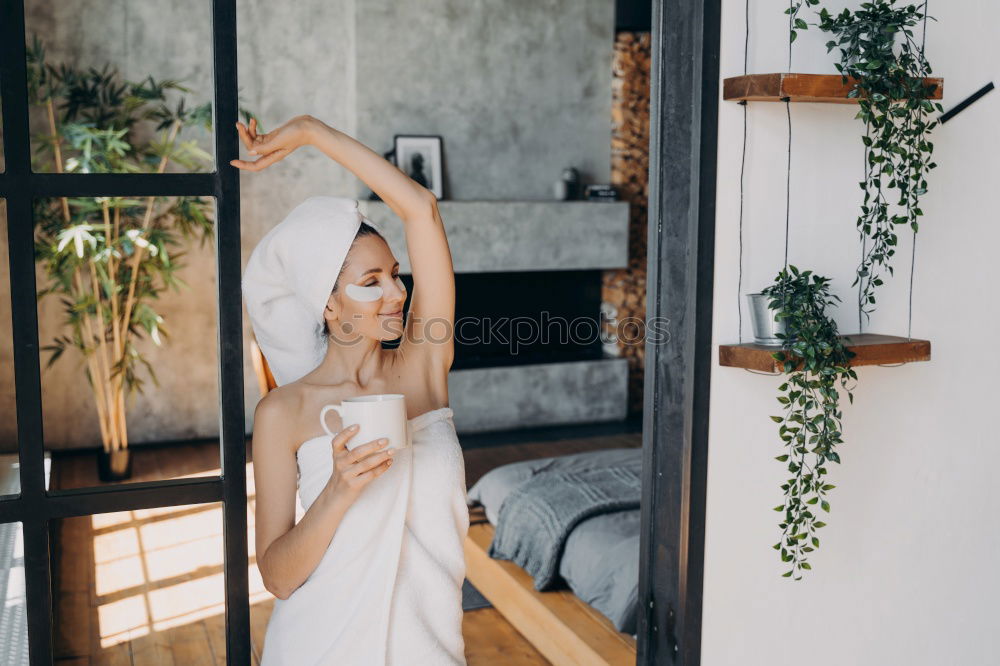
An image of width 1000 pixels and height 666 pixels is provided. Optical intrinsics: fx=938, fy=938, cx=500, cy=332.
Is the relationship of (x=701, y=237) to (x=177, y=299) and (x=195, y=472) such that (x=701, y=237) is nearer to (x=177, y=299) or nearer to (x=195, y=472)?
(x=195, y=472)

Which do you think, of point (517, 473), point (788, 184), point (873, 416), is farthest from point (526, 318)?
point (788, 184)

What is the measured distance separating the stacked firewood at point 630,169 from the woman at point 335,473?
16.9ft

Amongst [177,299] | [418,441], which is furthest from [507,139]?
[418,441]

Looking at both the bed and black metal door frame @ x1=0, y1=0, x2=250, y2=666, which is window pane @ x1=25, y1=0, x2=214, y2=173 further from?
black metal door frame @ x1=0, y1=0, x2=250, y2=666

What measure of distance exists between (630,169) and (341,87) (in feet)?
6.80

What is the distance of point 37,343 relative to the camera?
1399 millimetres

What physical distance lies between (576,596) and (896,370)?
1.54 metres

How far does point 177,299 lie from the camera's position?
19.4 ft

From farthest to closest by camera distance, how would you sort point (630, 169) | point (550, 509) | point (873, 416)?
point (630, 169) → point (550, 509) → point (873, 416)

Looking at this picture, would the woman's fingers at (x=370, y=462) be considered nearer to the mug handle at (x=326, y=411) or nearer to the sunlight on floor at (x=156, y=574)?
the mug handle at (x=326, y=411)

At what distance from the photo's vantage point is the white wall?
191 centimetres

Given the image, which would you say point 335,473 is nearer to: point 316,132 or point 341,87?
point 316,132

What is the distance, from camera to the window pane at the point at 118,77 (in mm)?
5363

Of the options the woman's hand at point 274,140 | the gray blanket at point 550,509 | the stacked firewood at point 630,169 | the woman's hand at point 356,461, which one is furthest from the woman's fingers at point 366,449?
the stacked firewood at point 630,169
